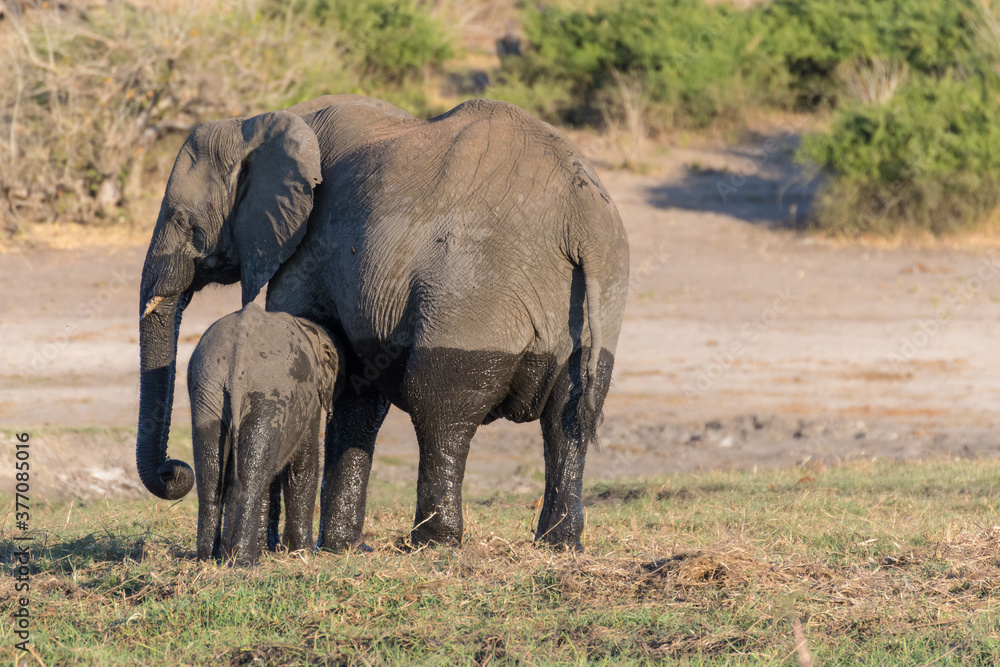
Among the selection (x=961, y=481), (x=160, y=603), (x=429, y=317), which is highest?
(x=429, y=317)

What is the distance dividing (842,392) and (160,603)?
27.7 ft

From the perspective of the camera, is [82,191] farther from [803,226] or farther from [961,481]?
[961,481]

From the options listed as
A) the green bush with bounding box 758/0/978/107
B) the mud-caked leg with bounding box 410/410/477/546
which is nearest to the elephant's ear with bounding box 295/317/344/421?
the mud-caked leg with bounding box 410/410/477/546

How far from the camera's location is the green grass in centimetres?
389

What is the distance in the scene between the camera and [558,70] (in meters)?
20.8

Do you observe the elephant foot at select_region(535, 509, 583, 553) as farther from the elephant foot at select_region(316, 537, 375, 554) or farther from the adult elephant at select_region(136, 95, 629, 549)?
the elephant foot at select_region(316, 537, 375, 554)

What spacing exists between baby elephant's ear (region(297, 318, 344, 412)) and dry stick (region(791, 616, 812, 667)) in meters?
2.42

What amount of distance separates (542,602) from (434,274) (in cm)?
148

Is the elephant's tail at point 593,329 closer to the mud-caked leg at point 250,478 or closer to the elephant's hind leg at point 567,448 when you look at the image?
the elephant's hind leg at point 567,448

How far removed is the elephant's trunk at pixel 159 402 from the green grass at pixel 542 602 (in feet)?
1.04

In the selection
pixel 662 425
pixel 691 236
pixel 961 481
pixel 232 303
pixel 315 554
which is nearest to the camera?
pixel 315 554

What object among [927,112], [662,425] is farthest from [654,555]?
[927,112]
